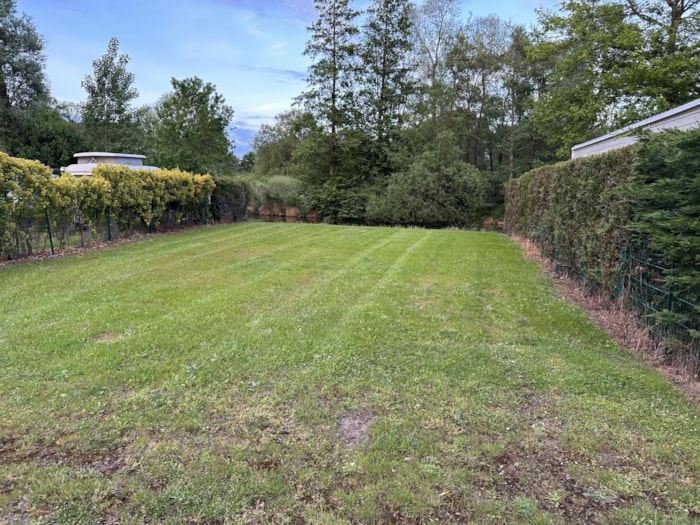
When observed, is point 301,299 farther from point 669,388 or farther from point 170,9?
point 170,9

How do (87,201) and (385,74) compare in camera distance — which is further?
(385,74)

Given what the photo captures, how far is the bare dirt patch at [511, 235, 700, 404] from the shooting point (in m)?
2.96

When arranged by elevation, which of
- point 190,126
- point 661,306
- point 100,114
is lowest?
point 661,306

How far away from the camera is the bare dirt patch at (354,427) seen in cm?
223

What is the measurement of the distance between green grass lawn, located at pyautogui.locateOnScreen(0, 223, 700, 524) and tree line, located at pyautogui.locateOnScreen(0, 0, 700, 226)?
45.5ft

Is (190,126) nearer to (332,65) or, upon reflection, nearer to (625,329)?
(332,65)

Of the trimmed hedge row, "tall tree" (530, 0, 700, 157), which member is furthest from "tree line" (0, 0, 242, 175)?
"tall tree" (530, 0, 700, 157)

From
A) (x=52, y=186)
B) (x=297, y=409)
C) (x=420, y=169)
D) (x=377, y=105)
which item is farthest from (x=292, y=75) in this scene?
(x=297, y=409)

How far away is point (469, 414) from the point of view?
2.48m

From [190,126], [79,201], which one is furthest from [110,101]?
[79,201]

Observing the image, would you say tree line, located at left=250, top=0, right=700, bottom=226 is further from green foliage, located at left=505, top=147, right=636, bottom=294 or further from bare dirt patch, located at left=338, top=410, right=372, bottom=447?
bare dirt patch, located at left=338, top=410, right=372, bottom=447

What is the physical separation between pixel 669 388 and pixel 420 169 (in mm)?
16978

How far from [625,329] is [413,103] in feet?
68.2

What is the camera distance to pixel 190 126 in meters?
18.3
